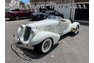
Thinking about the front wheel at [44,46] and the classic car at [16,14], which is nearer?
the front wheel at [44,46]

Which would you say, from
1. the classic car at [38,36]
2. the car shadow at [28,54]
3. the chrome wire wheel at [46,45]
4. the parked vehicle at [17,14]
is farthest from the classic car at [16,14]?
the chrome wire wheel at [46,45]

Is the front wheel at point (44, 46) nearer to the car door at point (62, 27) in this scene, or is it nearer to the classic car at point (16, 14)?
the car door at point (62, 27)

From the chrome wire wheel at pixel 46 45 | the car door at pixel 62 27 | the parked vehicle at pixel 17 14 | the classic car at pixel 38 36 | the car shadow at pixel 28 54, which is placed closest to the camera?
the car shadow at pixel 28 54

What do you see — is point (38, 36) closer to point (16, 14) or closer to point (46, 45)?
point (46, 45)

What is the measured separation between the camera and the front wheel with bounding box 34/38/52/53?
189 inches

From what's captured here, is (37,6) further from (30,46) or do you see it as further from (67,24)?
(30,46)

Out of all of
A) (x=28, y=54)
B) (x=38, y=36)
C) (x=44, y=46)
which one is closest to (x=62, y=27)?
(x=44, y=46)

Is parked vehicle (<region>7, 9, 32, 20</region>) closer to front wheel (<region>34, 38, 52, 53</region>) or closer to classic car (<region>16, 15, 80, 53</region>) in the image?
classic car (<region>16, 15, 80, 53</region>)

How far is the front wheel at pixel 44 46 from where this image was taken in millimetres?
4812

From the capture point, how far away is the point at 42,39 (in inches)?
187

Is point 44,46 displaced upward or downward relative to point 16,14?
downward

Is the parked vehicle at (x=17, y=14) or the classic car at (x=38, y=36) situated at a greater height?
the parked vehicle at (x=17, y=14)

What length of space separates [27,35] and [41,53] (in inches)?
37.7

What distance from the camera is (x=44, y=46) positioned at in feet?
16.5
